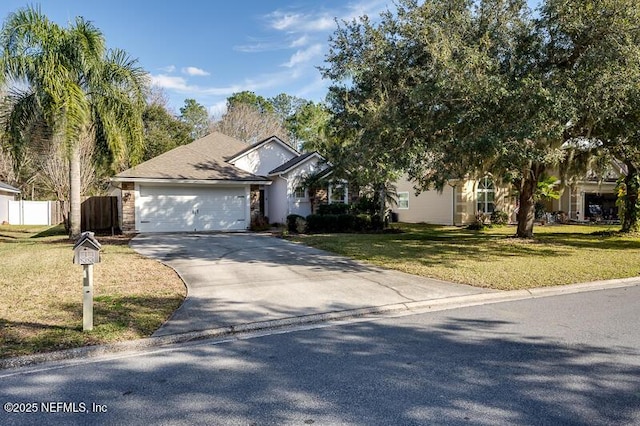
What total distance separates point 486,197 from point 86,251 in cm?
2404

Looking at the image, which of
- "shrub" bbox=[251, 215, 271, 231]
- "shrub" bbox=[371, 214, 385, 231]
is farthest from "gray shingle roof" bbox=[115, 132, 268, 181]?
"shrub" bbox=[371, 214, 385, 231]

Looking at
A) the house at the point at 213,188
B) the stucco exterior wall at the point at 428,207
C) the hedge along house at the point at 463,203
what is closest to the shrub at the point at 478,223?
the hedge along house at the point at 463,203

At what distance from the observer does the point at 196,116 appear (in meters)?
48.6

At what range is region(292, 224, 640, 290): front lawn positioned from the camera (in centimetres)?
912

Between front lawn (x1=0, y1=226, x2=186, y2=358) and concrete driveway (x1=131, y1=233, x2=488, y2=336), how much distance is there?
1.32 feet

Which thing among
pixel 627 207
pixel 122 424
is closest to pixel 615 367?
pixel 122 424

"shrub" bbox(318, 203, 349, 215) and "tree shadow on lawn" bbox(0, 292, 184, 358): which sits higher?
"shrub" bbox(318, 203, 349, 215)

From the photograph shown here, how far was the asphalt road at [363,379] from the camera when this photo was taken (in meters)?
3.47

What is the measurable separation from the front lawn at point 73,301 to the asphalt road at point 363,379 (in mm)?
624

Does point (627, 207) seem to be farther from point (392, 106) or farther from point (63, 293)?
point (63, 293)

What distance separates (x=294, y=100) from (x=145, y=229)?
39361mm

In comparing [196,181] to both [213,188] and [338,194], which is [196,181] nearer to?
[213,188]

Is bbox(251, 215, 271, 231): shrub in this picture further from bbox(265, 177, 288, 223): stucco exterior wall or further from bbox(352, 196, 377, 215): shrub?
bbox(352, 196, 377, 215): shrub

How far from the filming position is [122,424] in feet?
11.0
